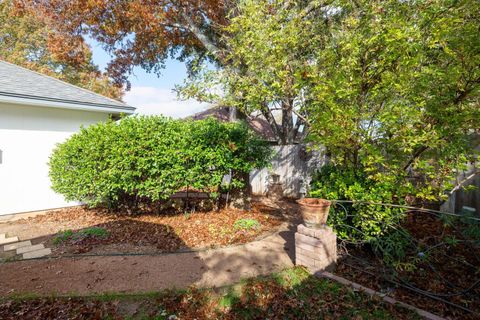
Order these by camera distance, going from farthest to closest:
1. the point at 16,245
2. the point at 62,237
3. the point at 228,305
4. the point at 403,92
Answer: the point at 62,237, the point at 16,245, the point at 403,92, the point at 228,305

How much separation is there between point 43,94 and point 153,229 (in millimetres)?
5687

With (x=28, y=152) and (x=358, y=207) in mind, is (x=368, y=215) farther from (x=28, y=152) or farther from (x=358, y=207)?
(x=28, y=152)

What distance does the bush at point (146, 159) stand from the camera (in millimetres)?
5902

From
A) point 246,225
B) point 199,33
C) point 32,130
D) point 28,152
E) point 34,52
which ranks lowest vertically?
point 246,225

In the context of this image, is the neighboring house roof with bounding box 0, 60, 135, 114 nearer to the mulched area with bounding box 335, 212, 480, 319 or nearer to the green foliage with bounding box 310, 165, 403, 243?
the green foliage with bounding box 310, 165, 403, 243

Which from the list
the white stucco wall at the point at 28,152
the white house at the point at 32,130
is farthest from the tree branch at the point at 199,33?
the white stucco wall at the point at 28,152

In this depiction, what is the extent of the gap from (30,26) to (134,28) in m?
18.9

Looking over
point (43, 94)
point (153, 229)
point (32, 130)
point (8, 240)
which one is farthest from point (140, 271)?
point (43, 94)

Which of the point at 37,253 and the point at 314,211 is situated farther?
the point at 37,253

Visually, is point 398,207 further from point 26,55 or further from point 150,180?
point 26,55

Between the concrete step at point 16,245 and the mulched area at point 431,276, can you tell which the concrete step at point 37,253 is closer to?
the concrete step at point 16,245

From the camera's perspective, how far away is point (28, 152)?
7.49m

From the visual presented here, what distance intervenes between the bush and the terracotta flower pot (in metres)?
3.11

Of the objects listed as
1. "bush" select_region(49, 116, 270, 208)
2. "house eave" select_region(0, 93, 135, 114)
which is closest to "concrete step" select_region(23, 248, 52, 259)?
"bush" select_region(49, 116, 270, 208)
